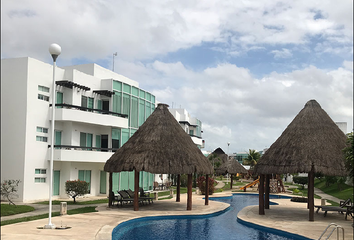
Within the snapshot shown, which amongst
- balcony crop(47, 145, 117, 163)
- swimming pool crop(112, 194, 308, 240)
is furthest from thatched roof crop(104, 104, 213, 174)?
balcony crop(47, 145, 117, 163)

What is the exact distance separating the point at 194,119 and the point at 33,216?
142 feet

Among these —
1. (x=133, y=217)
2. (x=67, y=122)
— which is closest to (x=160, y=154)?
(x=133, y=217)

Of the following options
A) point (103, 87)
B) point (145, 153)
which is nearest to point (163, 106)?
point (145, 153)

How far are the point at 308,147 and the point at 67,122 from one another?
56.7 ft

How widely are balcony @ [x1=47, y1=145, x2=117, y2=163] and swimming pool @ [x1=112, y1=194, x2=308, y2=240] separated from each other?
10440 mm

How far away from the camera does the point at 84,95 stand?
96.3 ft

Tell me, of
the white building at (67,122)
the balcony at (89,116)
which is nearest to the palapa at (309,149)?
the balcony at (89,116)

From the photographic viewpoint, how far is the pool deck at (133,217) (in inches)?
514

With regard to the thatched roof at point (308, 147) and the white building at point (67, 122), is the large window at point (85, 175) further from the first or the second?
the thatched roof at point (308, 147)

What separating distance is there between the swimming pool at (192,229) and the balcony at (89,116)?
37.9 ft

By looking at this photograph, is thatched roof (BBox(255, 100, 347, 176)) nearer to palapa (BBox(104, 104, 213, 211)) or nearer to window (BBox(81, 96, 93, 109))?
palapa (BBox(104, 104, 213, 211))

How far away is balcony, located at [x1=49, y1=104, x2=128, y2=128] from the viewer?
26438mm

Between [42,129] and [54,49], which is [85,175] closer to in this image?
[42,129]

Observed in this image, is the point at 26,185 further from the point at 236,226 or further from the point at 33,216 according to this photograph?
the point at 236,226
